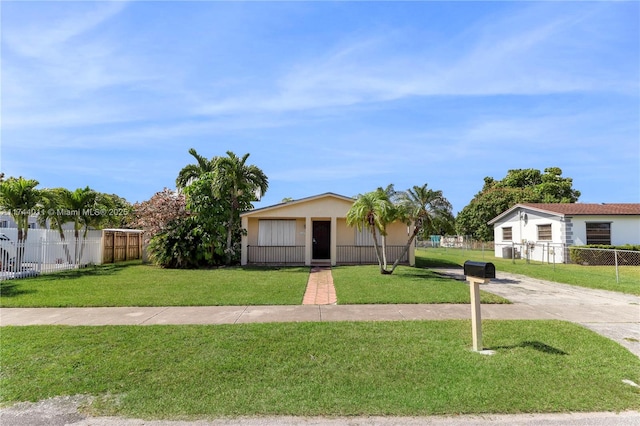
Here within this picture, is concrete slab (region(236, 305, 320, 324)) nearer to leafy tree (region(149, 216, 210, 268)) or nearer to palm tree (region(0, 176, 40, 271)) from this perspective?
leafy tree (region(149, 216, 210, 268))

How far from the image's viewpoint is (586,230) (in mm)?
22172

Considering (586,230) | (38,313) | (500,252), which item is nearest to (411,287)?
(38,313)

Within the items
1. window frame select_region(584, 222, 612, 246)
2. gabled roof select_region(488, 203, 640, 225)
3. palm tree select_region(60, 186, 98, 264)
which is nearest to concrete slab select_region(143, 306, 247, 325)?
palm tree select_region(60, 186, 98, 264)

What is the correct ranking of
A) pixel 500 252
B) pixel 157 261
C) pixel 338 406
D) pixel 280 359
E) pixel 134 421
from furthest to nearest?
pixel 500 252 → pixel 157 261 → pixel 280 359 → pixel 338 406 → pixel 134 421

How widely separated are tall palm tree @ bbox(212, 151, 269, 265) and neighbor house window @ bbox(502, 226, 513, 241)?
19853 mm

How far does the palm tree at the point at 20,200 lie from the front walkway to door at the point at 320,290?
1143 centimetres

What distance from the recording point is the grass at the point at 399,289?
8.91 metres

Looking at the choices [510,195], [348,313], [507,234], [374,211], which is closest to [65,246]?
[374,211]

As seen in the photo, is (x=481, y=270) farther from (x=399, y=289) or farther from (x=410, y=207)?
(x=410, y=207)

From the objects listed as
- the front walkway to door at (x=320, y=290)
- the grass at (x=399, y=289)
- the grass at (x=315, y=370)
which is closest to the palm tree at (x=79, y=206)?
the front walkway to door at (x=320, y=290)

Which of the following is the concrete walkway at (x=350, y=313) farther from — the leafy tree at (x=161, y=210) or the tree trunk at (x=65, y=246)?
the leafy tree at (x=161, y=210)

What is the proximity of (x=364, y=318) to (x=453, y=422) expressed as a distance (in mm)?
3751

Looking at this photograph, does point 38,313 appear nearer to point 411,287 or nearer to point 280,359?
point 280,359

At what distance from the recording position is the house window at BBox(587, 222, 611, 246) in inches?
872
